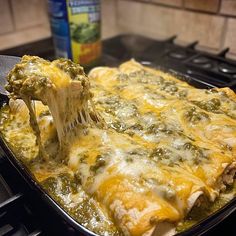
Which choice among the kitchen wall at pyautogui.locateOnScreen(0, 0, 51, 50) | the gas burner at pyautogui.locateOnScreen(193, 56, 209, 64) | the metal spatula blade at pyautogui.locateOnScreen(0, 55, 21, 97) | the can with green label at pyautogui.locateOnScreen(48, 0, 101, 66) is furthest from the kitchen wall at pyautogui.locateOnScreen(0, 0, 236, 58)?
the metal spatula blade at pyautogui.locateOnScreen(0, 55, 21, 97)

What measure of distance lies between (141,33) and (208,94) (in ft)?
2.65

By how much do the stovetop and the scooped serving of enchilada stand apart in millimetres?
43

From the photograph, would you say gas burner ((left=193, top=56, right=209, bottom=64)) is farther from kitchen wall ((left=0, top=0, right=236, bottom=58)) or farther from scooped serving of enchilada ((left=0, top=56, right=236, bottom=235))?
scooped serving of enchilada ((left=0, top=56, right=236, bottom=235))

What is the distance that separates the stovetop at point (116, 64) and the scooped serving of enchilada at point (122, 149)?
0.04m

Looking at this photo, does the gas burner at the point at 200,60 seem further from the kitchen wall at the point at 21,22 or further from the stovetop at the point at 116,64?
the kitchen wall at the point at 21,22

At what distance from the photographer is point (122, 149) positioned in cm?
66

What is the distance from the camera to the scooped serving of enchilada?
1.88 ft

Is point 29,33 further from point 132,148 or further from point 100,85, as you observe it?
point 132,148

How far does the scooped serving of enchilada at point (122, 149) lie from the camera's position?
0.57 m

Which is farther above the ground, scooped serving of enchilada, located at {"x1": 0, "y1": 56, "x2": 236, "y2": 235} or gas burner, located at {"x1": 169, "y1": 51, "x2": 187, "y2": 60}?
scooped serving of enchilada, located at {"x1": 0, "y1": 56, "x2": 236, "y2": 235}

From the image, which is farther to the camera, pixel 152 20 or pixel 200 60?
pixel 152 20

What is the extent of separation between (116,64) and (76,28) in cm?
21

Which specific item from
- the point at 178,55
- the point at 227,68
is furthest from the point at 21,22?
the point at 227,68

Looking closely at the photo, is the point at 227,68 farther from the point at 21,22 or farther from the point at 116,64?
the point at 21,22
